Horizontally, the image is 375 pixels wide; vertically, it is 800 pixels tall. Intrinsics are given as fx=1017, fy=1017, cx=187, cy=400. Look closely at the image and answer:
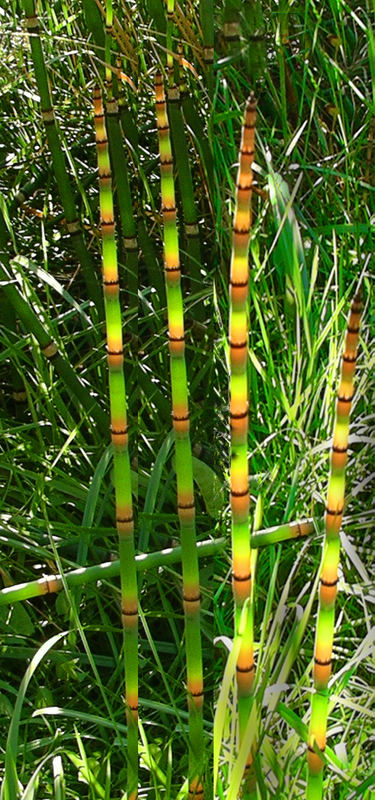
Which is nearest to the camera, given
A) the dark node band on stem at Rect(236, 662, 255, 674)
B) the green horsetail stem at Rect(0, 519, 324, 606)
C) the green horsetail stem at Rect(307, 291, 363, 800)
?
the green horsetail stem at Rect(307, 291, 363, 800)

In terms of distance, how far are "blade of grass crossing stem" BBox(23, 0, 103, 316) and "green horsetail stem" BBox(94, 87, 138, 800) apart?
0.22 metres

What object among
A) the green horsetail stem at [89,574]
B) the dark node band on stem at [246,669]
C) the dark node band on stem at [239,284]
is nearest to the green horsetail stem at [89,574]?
the green horsetail stem at [89,574]

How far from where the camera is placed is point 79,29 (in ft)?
3.00

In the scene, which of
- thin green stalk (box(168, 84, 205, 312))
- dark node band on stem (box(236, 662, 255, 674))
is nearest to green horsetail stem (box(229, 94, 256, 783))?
dark node band on stem (box(236, 662, 255, 674))

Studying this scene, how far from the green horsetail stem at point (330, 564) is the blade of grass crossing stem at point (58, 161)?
393 millimetres

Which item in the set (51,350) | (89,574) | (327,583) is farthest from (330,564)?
(51,350)

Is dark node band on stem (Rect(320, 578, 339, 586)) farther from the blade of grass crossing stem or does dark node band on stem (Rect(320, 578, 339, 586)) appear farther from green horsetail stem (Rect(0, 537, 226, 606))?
the blade of grass crossing stem

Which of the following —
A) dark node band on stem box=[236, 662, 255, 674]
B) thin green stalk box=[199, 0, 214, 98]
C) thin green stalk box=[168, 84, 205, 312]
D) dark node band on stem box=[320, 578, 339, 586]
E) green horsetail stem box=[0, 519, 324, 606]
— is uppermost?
thin green stalk box=[199, 0, 214, 98]

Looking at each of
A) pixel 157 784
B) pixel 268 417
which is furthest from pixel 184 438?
pixel 157 784

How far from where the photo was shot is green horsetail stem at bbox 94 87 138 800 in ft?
2.08

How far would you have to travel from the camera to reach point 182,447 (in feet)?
2.22

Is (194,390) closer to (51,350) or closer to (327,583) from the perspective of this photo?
(51,350)

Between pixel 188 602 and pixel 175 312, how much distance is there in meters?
0.21

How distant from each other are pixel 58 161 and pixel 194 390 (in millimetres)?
235
